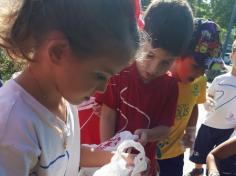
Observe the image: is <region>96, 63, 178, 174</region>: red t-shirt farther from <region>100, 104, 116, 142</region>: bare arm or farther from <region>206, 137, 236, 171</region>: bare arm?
<region>206, 137, 236, 171</region>: bare arm

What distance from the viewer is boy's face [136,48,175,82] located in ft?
6.53

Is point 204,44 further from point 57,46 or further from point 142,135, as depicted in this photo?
point 57,46

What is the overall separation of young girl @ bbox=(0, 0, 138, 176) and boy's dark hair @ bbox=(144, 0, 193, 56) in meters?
0.74

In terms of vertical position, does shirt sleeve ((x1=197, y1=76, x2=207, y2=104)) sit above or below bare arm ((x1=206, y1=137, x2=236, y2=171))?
above

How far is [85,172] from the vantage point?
1.86 meters

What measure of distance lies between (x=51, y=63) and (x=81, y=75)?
0.30ft

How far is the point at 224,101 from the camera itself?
4.14m

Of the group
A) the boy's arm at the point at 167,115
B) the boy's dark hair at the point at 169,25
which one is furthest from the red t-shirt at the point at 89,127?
the boy's dark hair at the point at 169,25

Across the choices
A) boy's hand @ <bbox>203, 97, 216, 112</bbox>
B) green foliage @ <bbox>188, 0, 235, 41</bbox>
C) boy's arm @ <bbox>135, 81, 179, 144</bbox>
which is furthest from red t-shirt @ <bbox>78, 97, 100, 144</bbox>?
green foliage @ <bbox>188, 0, 235, 41</bbox>

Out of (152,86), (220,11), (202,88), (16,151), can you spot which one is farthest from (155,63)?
(220,11)

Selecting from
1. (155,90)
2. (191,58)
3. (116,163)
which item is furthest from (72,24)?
(191,58)

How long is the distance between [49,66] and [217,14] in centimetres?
2468

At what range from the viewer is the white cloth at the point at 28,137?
1.06 meters

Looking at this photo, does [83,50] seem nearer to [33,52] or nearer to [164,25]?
[33,52]
